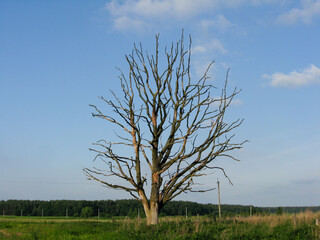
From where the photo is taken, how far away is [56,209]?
95.6 meters

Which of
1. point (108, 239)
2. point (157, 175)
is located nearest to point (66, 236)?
point (108, 239)

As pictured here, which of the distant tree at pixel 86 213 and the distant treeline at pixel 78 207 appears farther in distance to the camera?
the distant treeline at pixel 78 207

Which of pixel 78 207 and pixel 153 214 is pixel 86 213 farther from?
pixel 153 214

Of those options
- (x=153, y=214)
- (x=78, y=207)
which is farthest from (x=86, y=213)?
(x=153, y=214)

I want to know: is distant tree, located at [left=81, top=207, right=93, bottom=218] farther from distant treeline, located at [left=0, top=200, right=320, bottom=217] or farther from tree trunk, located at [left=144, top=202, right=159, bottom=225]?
tree trunk, located at [left=144, top=202, right=159, bottom=225]

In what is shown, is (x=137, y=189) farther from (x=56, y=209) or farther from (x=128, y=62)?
(x=56, y=209)

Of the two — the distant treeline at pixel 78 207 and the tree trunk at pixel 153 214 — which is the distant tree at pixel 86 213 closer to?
the distant treeline at pixel 78 207

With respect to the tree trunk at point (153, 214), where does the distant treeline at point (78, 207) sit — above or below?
below

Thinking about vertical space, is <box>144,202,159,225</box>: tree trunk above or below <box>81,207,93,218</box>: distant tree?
above

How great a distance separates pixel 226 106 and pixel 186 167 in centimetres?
316

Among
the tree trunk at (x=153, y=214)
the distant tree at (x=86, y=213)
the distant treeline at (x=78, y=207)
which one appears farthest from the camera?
the distant treeline at (x=78, y=207)

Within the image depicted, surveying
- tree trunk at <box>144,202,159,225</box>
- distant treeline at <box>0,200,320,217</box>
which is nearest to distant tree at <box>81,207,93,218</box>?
distant treeline at <box>0,200,320,217</box>

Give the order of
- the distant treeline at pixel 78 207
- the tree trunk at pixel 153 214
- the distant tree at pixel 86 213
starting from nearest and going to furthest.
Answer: the tree trunk at pixel 153 214
the distant tree at pixel 86 213
the distant treeline at pixel 78 207

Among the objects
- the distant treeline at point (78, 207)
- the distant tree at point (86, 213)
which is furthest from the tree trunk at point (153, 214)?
the distant treeline at point (78, 207)
